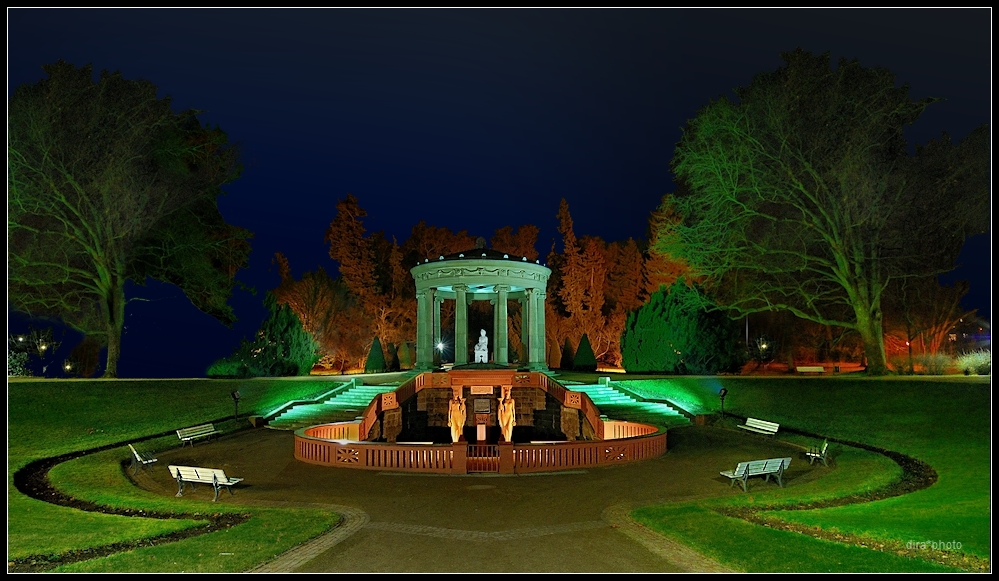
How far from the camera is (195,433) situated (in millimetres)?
26594

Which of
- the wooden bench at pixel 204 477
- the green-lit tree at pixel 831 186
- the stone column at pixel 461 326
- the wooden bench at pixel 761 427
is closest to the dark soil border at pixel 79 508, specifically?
the wooden bench at pixel 204 477

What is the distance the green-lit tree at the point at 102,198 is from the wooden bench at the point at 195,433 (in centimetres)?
1563

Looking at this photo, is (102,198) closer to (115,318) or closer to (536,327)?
(115,318)

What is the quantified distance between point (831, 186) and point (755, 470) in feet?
86.3

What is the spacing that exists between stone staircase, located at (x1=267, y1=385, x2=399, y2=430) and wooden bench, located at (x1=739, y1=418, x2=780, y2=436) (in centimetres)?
1734

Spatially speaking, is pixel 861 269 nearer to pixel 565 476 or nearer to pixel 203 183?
pixel 565 476

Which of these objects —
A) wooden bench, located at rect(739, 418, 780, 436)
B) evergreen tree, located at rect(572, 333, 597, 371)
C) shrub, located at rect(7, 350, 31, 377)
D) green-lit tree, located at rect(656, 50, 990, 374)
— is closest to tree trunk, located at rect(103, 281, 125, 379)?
shrub, located at rect(7, 350, 31, 377)

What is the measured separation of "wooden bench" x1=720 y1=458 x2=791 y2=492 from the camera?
16688mm

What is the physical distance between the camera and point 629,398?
125 feet

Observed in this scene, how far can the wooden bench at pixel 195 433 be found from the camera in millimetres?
25984

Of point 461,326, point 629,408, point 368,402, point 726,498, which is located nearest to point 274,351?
point 461,326

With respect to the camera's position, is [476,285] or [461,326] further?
[476,285]

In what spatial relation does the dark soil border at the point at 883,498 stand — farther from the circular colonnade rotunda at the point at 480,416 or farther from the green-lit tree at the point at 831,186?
the green-lit tree at the point at 831,186
